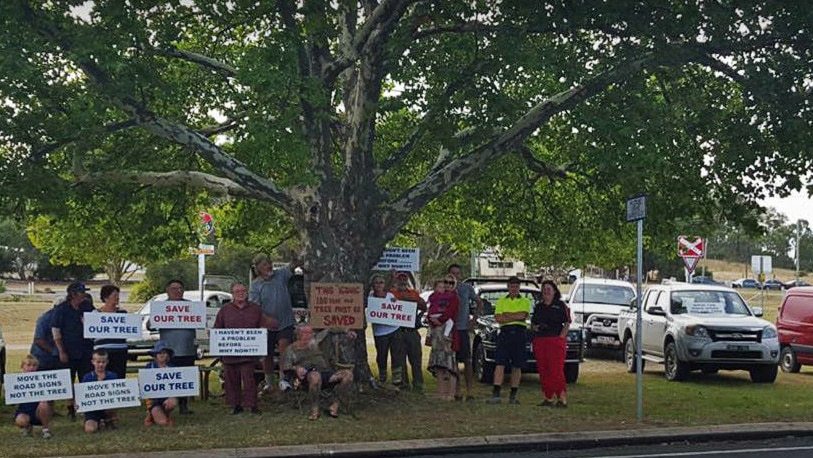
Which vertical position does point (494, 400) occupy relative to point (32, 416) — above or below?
below

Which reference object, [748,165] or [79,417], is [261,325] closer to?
[79,417]

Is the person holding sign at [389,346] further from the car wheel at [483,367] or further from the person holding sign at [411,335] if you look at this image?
the car wheel at [483,367]

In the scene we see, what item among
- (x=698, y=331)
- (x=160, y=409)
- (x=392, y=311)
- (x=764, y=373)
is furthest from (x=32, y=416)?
(x=764, y=373)

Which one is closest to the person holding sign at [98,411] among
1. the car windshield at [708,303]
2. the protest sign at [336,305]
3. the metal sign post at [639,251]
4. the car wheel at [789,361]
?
the protest sign at [336,305]

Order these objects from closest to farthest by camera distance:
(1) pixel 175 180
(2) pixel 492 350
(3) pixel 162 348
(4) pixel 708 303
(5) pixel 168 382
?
1. (5) pixel 168 382
2. (3) pixel 162 348
3. (1) pixel 175 180
4. (2) pixel 492 350
5. (4) pixel 708 303

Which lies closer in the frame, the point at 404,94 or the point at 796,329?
the point at 404,94

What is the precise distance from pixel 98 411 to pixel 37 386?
773 mm

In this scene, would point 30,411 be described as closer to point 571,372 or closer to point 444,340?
point 444,340

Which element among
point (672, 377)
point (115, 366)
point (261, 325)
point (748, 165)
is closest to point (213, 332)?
point (261, 325)

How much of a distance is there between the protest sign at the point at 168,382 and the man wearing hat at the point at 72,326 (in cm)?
101

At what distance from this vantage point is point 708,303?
759 inches

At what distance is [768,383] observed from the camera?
18.4 metres

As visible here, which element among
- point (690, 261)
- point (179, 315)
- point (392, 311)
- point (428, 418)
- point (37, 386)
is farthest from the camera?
point (690, 261)

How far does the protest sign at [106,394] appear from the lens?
11742 millimetres
